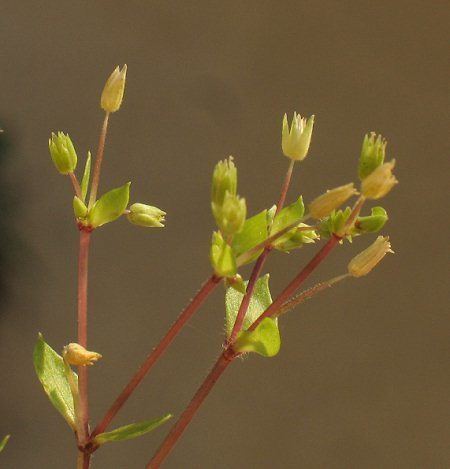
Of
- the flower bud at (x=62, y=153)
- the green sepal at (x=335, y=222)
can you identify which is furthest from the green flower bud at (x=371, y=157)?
the flower bud at (x=62, y=153)

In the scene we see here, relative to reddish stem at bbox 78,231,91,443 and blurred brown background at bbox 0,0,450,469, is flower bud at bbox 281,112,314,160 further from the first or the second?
blurred brown background at bbox 0,0,450,469

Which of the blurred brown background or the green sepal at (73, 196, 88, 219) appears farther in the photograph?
the blurred brown background

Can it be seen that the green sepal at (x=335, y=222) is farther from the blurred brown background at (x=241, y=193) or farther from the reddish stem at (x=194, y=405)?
the blurred brown background at (x=241, y=193)

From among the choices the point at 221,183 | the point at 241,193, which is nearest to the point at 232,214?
the point at 221,183

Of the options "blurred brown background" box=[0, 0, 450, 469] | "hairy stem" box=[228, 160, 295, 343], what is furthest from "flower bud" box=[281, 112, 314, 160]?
"blurred brown background" box=[0, 0, 450, 469]

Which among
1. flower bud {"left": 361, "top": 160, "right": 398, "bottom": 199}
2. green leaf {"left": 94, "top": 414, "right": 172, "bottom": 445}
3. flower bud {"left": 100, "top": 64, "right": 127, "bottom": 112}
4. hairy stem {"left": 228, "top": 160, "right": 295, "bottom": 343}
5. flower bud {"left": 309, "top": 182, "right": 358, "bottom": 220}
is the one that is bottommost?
green leaf {"left": 94, "top": 414, "right": 172, "bottom": 445}

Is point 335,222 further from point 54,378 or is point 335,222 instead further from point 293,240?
point 54,378
